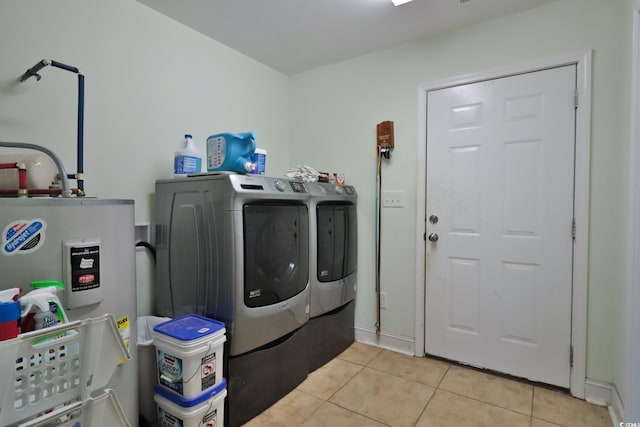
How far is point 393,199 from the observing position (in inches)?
102

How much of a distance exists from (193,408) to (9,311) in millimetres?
905

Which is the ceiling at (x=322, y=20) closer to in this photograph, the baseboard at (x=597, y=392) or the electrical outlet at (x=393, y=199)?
the electrical outlet at (x=393, y=199)

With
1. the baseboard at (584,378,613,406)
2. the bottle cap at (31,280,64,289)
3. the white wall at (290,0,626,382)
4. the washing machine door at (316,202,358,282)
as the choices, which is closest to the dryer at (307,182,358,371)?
the washing machine door at (316,202,358,282)

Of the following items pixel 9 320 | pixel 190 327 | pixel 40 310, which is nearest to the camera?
pixel 9 320

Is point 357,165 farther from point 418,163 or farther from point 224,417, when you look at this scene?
point 224,417

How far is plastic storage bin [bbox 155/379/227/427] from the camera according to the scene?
1395mm

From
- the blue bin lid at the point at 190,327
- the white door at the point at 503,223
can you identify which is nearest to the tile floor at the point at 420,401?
the white door at the point at 503,223

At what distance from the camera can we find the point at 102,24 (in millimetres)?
1771

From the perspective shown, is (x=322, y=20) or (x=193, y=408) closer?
(x=193, y=408)

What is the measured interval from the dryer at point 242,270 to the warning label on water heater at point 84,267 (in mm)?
565

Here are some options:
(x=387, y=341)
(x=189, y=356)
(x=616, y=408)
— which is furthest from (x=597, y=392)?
(x=189, y=356)

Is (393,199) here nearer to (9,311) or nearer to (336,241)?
(336,241)

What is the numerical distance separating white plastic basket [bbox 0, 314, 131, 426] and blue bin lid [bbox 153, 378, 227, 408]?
0.63 metres

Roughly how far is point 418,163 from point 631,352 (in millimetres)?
1589
